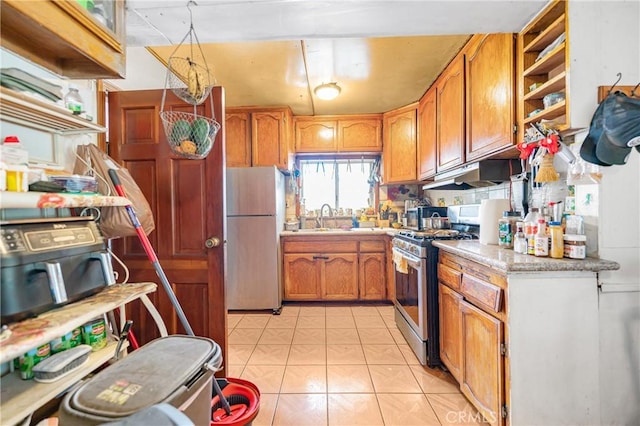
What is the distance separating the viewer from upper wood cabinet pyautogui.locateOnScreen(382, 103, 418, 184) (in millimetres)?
3244

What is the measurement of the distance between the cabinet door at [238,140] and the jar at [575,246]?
2953 mm

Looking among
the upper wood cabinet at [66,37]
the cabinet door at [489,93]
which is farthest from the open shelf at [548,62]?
the upper wood cabinet at [66,37]

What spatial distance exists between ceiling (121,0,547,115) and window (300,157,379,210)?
2.58ft

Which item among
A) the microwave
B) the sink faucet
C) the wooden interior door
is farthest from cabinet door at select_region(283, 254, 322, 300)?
the wooden interior door

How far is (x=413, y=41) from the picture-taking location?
6.49ft

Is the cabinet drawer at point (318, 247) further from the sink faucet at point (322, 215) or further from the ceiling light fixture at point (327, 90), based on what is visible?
the ceiling light fixture at point (327, 90)

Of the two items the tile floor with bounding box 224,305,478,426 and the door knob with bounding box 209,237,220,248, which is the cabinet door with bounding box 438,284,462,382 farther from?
the door knob with bounding box 209,237,220,248

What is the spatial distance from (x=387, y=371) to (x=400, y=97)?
8.84ft

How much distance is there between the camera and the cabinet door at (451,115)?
212 cm

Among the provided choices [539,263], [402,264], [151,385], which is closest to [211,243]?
[151,385]

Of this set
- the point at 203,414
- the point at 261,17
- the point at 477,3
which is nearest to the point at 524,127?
the point at 477,3

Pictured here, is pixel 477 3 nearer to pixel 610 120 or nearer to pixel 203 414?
pixel 610 120

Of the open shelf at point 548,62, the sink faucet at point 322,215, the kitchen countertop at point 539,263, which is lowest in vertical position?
the kitchen countertop at point 539,263

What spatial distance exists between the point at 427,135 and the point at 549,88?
1499 mm
